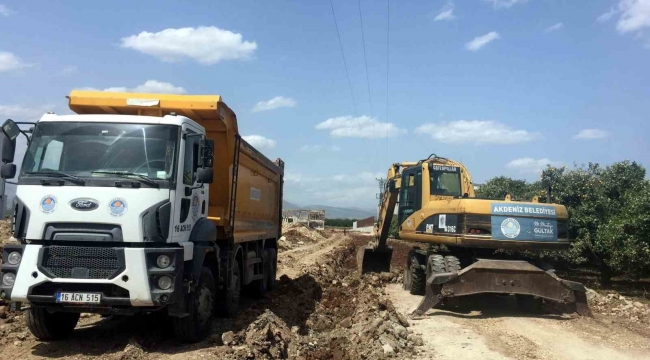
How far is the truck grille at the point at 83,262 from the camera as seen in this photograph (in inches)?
257

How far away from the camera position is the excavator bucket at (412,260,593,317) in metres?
10.0

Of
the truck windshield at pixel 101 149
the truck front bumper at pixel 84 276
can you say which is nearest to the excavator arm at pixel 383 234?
the truck windshield at pixel 101 149

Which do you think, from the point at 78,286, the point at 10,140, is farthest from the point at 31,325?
the point at 10,140

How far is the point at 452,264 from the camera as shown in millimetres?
10984

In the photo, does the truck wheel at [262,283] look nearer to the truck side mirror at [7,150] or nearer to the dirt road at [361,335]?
the dirt road at [361,335]

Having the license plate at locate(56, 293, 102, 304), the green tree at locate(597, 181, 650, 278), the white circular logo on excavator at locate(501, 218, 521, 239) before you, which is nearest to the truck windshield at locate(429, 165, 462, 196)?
the white circular logo on excavator at locate(501, 218, 521, 239)

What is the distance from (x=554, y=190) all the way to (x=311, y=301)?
9508 millimetres

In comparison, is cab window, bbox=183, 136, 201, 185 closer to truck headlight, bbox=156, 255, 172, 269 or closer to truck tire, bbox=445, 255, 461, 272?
truck headlight, bbox=156, 255, 172, 269

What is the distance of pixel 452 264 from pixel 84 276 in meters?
7.00

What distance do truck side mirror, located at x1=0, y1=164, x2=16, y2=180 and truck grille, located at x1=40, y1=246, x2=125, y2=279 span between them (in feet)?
3.85

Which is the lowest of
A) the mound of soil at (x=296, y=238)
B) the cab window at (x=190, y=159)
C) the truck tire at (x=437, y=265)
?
the truck tire at (x=437, y=265)

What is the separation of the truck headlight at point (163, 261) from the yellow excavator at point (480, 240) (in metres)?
5.23

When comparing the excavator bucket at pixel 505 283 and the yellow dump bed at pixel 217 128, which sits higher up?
the yellow dump bed at pixel 217 128

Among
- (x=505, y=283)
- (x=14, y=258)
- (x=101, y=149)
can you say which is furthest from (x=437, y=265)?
(x=14, y=258)
